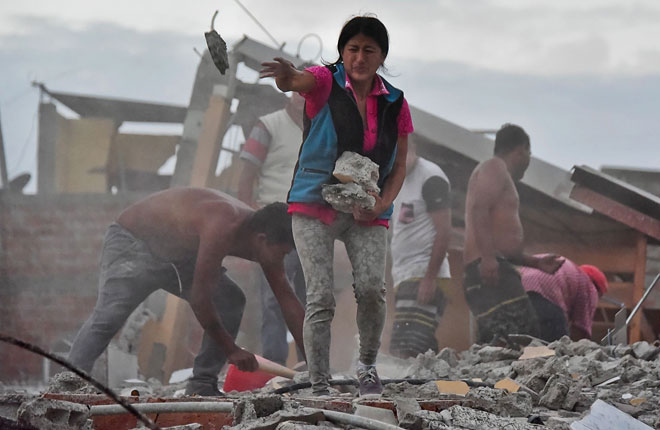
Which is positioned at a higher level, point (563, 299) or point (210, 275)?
point (563, 299)

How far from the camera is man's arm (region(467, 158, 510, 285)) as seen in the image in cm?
718

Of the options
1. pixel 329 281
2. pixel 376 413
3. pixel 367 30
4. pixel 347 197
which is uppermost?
pixel 367 30

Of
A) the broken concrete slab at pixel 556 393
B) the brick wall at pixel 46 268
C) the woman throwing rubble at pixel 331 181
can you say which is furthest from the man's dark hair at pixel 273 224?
the brick wall at pixel 46 268

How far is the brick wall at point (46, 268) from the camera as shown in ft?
27.0

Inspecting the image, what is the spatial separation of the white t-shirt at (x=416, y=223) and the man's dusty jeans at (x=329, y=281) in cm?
332

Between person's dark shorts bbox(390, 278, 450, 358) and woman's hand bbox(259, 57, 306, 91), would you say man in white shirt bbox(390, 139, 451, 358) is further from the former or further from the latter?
woman's hand bbox(259, 57, 306, 91)

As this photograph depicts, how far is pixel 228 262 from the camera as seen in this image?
5.69 metres

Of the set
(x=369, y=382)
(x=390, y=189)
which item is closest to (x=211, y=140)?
(x=390, y=189)

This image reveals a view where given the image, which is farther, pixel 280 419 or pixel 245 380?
pixel 245 380

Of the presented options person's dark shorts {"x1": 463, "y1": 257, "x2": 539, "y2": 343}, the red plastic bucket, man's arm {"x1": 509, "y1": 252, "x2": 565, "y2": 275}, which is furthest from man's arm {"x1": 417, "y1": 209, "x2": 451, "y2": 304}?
the red plastic bucket

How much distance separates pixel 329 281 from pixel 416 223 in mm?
3469

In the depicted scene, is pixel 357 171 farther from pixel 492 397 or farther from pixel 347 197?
pixel 492 397

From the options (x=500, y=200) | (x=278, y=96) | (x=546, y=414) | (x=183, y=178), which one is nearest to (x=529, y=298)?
(x=500, y=200)

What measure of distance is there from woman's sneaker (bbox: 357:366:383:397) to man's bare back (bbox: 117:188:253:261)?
1917mm
